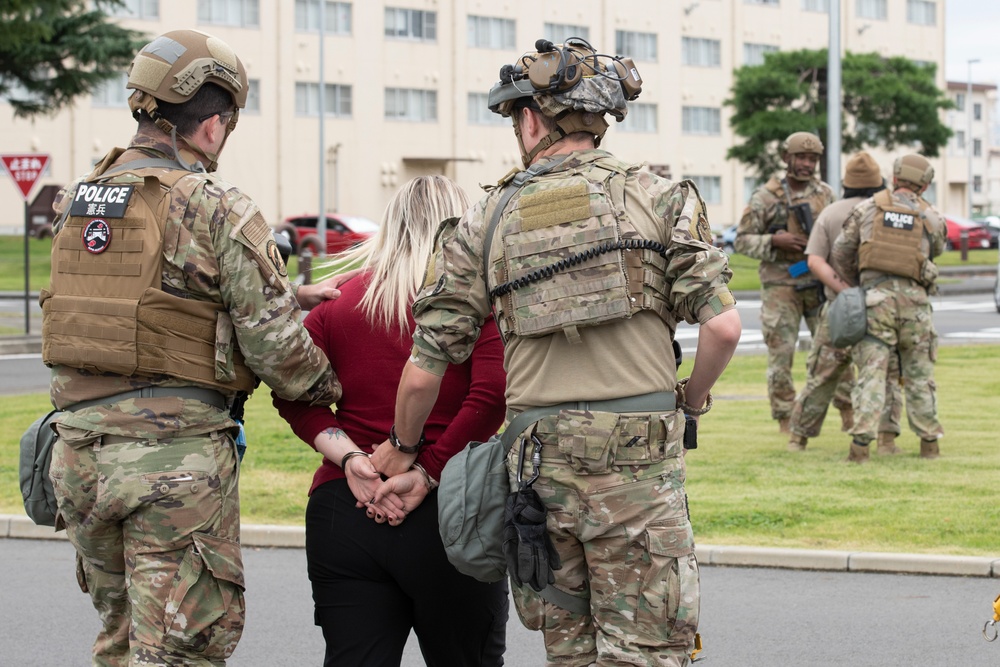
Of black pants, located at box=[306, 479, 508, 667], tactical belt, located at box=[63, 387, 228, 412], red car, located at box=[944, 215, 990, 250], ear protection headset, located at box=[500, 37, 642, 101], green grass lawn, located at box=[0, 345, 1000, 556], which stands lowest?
A: green grass lawn, located at box=[0, 345, 1000, 556]

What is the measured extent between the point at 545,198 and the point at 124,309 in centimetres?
120

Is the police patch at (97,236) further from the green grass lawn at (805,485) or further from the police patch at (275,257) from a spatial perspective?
the green grass lawn at (805,485)

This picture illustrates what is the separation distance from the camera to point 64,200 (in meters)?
3.97

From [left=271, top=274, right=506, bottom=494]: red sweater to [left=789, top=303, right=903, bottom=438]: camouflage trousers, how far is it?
6.07 meters

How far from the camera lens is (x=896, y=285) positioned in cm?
934

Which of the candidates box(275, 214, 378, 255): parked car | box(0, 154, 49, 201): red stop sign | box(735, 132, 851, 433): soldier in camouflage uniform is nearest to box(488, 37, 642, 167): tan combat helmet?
box(735, 132, 851, 433): soldier in camouflage uniform

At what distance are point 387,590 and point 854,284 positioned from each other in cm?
653

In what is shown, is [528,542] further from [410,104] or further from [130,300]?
[410,104]

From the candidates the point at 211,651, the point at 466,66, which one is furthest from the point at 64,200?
the point at 466,66

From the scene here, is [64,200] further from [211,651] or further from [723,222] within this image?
[723,222]

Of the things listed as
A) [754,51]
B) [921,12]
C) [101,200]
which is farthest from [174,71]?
[921,12]

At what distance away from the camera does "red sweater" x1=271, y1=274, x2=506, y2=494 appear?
3967mm

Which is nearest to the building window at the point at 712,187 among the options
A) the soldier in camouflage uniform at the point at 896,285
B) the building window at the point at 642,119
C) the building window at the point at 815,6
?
the building window at the point at 642,119

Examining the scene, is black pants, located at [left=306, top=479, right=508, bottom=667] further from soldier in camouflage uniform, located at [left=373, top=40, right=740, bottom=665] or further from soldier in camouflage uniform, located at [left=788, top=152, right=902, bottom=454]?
soldier in camouflage uniform, located at [left=788, top=152, right=902, bottom=454]
